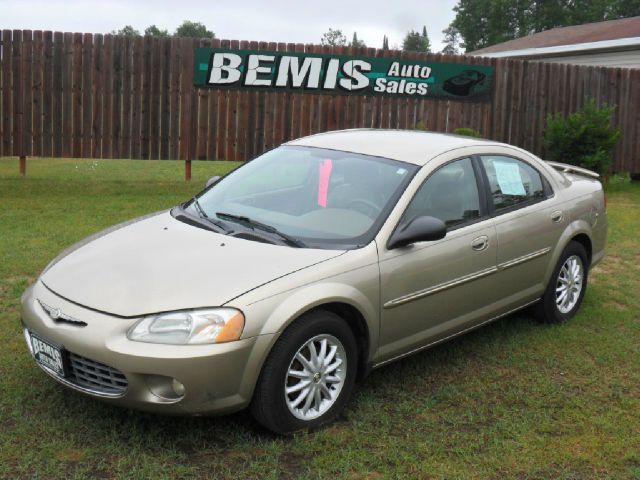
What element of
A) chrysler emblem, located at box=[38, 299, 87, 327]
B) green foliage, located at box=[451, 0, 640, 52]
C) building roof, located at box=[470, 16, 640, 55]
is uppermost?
green foliage, located at box=[451, 0, 640, 52]

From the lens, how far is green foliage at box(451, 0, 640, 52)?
54469 mm

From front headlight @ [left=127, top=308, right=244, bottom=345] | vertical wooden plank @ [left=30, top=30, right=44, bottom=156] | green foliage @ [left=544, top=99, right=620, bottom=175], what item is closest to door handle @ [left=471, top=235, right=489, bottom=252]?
front headlight @ [left=127, top=308, right=244, bottom=345]

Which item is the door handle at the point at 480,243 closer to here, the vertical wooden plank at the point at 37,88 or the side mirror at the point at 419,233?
the side mirror at the point at 419,233

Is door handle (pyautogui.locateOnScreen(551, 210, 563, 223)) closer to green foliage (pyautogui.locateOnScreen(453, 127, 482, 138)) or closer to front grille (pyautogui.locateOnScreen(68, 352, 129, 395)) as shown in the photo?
front grille (pyautogui.locateOnScreen(68, 352, 129, 395))

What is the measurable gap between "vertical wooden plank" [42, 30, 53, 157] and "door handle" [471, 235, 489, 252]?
30.2 feet

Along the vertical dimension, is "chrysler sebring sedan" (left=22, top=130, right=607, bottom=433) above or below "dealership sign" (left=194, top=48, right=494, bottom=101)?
below

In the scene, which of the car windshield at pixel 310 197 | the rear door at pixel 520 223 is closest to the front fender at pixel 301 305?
the car windshield at pixel 310 197

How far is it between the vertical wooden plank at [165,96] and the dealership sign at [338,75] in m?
0.48

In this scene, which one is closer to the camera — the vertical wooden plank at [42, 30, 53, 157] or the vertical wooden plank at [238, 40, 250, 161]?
the vertical wooden plank at [42, 30, 53, 157]

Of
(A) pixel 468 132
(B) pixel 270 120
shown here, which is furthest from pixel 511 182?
(B) pixel 270 120

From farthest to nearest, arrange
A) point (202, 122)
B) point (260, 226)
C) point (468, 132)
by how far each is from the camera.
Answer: point (468, 132), point (202, 122), point (260, 226)

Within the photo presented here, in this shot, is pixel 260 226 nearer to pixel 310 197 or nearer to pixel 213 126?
pixel 310 197

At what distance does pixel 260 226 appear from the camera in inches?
170

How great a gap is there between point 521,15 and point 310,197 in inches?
2353
